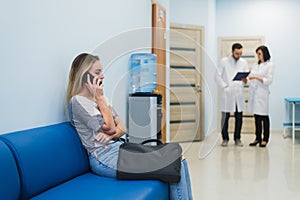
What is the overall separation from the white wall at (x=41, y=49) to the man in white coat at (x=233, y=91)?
3072mm

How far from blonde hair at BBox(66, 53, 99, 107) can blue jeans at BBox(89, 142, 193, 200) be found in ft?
1.59

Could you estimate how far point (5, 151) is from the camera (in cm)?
174

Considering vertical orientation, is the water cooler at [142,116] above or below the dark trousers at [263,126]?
above

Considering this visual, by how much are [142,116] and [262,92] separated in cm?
280

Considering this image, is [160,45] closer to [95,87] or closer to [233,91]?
[233,91]

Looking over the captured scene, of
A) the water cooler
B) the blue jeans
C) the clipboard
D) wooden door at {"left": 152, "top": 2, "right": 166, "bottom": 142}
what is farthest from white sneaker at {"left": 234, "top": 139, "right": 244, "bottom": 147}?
the blue jeans

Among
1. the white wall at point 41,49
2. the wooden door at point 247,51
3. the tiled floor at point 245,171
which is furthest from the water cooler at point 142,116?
the wooden door at point 247,51

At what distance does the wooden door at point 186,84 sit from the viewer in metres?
6.25

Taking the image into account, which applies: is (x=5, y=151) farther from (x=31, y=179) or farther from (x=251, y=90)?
(x=251, y=90)

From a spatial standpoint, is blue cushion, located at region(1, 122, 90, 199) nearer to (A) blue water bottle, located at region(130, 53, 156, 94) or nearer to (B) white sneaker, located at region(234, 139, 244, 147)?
(A) blue water bottle, located at region(130, 53, 156, 94)

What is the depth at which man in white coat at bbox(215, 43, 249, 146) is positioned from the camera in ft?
19.4

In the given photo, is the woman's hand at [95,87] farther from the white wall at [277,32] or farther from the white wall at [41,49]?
the white wall at [277,32]

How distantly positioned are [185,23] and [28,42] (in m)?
4.49

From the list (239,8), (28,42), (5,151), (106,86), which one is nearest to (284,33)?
(239,8)
